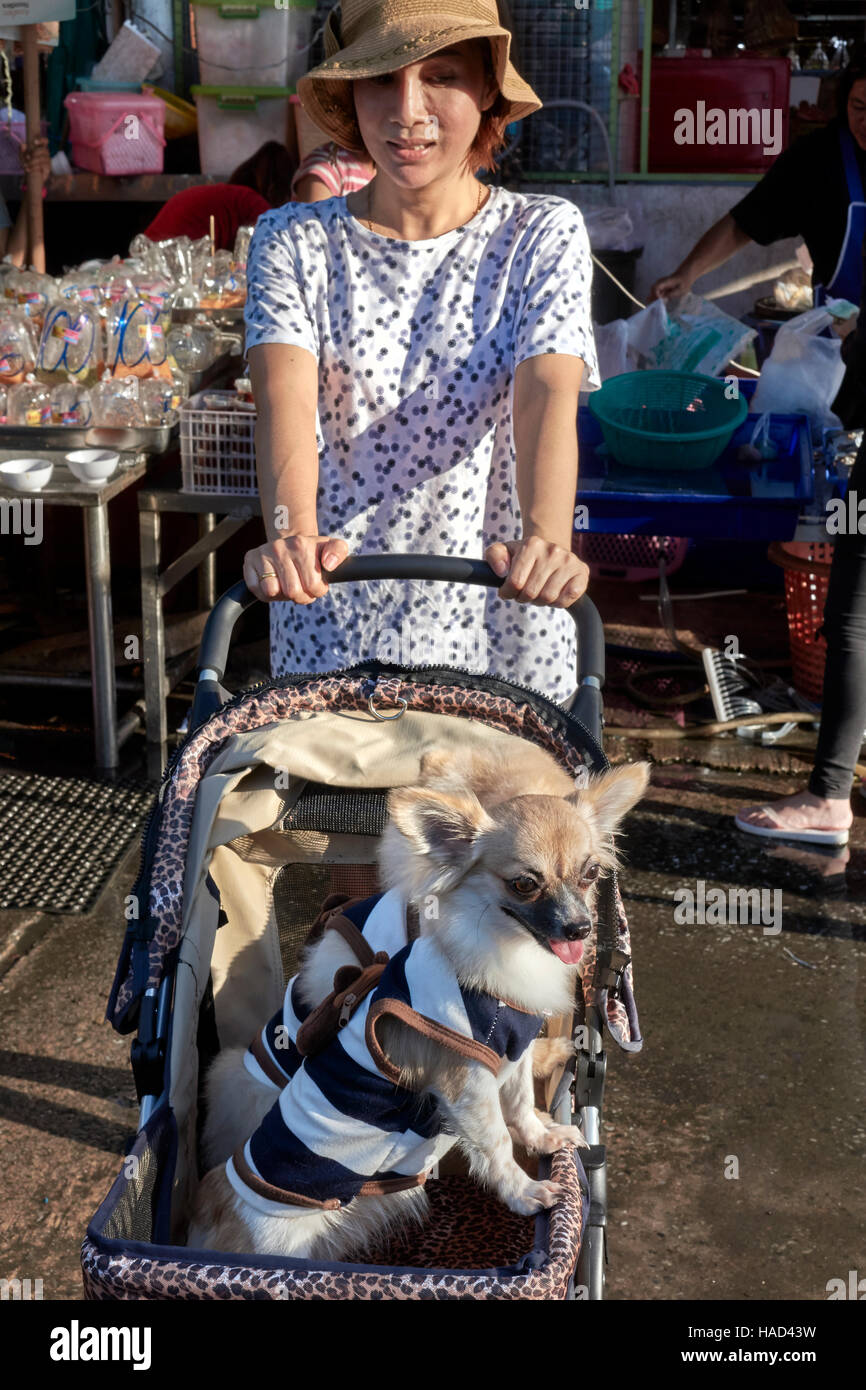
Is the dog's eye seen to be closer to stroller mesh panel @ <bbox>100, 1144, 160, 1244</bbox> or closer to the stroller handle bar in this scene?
the stroller handle bar

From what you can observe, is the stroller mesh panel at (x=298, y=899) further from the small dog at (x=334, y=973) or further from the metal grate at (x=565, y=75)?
the metal grate at (x=565, y=75)

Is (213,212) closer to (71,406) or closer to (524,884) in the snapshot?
(71,406)

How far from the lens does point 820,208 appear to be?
5.81 metres

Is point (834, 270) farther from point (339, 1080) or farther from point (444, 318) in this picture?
point (339, 1080)

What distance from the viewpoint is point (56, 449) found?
5.00 metres

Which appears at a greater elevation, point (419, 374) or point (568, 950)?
point (419, 374)

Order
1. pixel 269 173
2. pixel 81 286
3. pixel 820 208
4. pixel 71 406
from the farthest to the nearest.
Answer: pixel 269 173 < pixel 820 208 < pixel 81 286 < pixel 71 406

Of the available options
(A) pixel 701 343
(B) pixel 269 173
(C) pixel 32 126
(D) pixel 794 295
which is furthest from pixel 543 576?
(B) pixel 269 173

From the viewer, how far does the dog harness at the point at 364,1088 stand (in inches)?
76.6

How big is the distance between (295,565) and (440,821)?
1.76ft

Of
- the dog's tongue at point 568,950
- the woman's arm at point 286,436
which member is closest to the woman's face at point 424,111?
the woman's arm at point 286,436

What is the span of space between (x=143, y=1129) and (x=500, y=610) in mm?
1213
